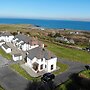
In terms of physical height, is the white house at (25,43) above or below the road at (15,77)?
above

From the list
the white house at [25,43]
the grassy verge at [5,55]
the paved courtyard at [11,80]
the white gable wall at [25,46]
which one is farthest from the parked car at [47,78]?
the white gable wall at [25,46]

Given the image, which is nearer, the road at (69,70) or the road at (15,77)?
the road at (15,77)

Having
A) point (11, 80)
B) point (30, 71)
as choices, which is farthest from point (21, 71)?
point (11, 80)

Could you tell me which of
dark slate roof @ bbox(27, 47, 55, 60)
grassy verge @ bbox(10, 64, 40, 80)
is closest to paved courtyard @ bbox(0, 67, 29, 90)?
grassy verge @ bbox(10, 64, 40, 80)

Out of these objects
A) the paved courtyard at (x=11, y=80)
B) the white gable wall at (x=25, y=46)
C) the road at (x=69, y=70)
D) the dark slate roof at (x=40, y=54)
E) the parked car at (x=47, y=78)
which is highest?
the dark slate roof at (x=40, y=54)

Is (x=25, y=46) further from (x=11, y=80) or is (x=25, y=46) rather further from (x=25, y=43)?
(x=11, y=80)

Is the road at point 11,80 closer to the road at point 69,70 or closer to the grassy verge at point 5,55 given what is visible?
the road at point 69,70

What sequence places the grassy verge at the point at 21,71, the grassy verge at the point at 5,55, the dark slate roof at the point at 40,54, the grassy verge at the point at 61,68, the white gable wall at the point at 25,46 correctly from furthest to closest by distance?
1. the white gable wall at the point at 25,46
2. the grassy verge at the point at 5,55
3. the dark slate roof at the point at 40,54
4. the grassy verge at the point at 61,68
5. the grassy verge at the point at 21,71
